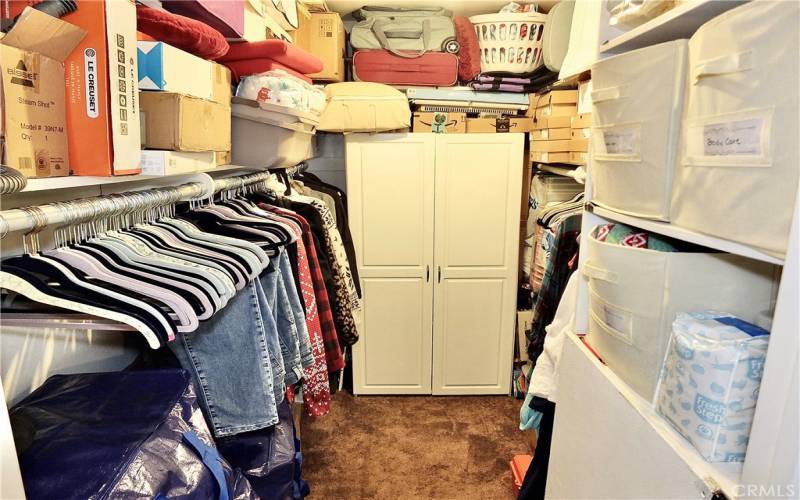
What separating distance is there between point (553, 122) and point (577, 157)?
0.30 meters

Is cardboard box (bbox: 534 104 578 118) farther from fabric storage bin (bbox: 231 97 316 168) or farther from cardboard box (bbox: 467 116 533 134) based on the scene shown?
fabric storage bin (bbox: 231 97 316 168)

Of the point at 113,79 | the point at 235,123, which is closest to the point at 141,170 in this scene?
the point at 113,79

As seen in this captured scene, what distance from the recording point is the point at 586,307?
1565 millimetres

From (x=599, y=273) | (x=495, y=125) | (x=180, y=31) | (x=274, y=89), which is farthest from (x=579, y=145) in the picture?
(x=180, y=31)

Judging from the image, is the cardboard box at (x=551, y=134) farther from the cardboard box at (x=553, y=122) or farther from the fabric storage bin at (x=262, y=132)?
the fabric storage bin at (x=262, y=132)

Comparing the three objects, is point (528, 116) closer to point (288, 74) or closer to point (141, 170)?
point (288, 74)

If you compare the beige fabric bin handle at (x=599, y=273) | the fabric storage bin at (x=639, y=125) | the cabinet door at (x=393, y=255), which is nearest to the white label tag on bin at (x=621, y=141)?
the fabric storage bin at (x=639, y=125)

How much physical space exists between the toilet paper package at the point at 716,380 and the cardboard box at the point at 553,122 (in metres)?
1.68

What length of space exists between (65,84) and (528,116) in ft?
8.44

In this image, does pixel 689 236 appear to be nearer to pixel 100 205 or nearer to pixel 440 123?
pixel 100 205

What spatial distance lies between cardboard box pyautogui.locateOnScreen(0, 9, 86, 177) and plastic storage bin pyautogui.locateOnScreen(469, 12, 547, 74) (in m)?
2.44

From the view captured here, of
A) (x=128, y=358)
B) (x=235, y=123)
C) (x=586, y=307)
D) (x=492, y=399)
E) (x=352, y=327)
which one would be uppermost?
(x=235, y=123)

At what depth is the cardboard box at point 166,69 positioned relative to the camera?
1151 mm

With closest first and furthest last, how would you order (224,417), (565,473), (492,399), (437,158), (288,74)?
(224,417) < (565,473) < (288,74) < (437,158) < (492,399)
